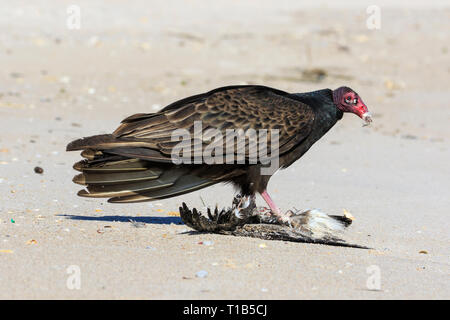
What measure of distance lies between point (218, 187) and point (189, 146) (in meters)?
2.05

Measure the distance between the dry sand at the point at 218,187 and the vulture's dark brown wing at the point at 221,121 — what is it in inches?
23.9

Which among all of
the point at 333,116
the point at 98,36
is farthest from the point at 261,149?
the point at 98,36

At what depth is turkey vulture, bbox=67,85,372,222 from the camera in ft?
17.7

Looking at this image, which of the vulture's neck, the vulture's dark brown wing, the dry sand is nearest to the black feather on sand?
the dry sand

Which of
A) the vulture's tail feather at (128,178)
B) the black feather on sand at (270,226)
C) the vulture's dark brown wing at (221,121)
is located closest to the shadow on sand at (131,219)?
the vulture's tail feather at (128,178)

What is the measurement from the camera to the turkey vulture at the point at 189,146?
5406 millimetres

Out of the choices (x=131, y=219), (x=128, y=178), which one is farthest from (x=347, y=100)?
(x=131, y=219)

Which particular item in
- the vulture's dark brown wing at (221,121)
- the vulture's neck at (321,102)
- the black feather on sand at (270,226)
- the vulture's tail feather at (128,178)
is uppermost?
the vulture's neck at (321,102)

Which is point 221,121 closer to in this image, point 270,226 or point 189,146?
point 189,146

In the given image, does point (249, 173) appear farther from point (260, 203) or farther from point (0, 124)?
point (0, 124)

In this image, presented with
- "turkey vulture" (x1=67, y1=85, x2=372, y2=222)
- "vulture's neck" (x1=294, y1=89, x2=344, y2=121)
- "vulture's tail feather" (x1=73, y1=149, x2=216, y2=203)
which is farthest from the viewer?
"vulture's neck" (x1=294, y1=89, x2=344, y2=121)

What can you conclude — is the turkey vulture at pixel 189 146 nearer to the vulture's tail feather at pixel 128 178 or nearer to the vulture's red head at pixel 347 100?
the vulture's tail feather at pixel 128 178

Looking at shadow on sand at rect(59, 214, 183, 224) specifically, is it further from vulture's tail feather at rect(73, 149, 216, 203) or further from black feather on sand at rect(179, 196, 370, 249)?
black feather on sand at rect(179, 196, 370, 249)

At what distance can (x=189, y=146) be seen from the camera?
540 cm
